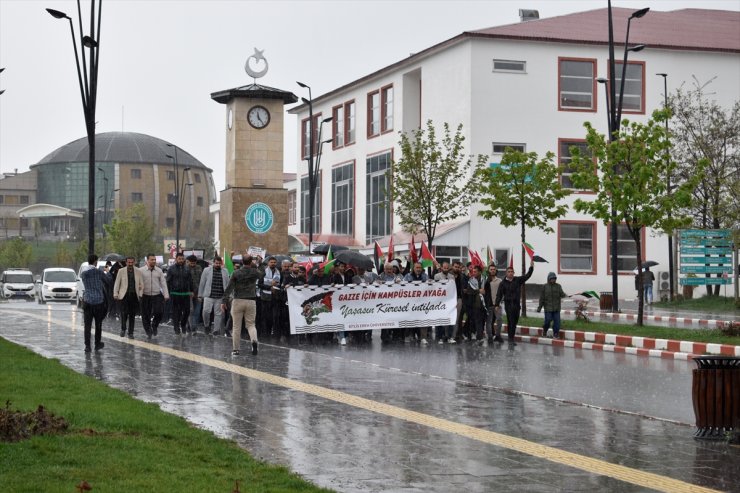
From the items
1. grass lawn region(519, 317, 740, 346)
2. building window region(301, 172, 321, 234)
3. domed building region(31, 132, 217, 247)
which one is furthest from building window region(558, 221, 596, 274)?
domed building region(31, 132, 217, 247)

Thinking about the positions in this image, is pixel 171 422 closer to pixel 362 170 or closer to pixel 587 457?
pixel 587 457

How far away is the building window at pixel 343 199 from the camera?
2872 inches

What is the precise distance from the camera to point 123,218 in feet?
325

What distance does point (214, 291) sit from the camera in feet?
92.7

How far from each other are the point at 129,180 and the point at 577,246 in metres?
107

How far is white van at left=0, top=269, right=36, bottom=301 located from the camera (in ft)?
202

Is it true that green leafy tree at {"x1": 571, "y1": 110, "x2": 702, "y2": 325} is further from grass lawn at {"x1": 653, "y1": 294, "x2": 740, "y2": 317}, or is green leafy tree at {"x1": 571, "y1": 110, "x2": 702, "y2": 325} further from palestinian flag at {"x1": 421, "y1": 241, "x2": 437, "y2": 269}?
grass lawn at {"x1": 653, "y1": 294, "x2": 740, "y2": 317}

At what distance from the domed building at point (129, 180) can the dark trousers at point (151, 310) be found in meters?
126

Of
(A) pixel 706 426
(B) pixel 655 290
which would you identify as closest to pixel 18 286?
(B) pixel 655 290

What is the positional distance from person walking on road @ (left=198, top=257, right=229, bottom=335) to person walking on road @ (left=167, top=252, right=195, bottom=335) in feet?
1.07

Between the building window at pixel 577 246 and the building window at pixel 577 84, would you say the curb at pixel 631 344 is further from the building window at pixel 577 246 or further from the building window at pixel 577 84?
the building window at pixel 577 84

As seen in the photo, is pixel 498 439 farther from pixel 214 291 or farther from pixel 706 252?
pixel 706 252

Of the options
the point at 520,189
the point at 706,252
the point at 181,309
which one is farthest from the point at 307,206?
the point at 181,309

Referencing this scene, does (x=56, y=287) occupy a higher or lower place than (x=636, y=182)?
lower
